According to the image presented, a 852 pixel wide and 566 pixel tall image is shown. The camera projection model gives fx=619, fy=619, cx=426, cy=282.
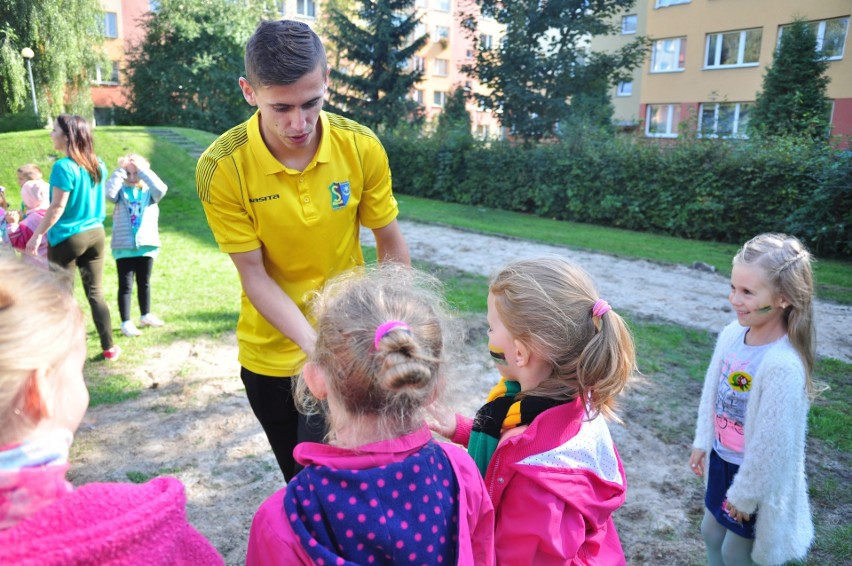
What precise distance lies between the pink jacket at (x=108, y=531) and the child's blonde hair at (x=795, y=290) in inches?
83.1

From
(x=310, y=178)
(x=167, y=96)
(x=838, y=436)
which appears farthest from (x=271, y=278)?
(x=167, y=96)

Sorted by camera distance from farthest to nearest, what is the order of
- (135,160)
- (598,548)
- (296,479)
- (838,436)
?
(135,160), (838,436), (598,548), (296,479)

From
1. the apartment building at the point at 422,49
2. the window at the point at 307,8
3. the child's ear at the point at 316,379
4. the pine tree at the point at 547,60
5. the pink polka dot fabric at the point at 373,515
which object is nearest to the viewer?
the pink polka dot fabric at the point at 373,515

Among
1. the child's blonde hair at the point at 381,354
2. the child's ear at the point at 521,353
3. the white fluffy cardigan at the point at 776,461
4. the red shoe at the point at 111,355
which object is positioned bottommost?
the red shoe at the point at 111,355

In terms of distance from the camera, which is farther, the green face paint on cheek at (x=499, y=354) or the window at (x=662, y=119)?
the window at (x=662, y=119)

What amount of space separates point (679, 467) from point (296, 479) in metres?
3.07

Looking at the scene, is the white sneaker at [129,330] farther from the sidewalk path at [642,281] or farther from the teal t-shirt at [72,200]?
the sidewalk path at [642,281]

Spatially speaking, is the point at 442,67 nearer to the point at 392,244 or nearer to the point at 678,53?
the point at 678,53

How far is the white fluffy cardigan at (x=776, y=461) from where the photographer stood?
2184 millimetres

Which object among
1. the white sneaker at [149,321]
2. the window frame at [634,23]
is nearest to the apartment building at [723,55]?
the window frame at [634,23]

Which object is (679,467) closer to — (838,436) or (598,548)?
(838,436)

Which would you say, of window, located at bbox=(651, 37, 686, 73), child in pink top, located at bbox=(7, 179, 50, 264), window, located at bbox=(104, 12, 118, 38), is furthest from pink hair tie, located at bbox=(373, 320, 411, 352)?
window, located at bbox=(104, 12, 118, 38)

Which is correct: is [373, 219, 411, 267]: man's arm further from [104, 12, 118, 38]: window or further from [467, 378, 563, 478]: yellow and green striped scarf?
[104, 12, 118, 38]: window

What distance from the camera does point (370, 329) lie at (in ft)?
4.57
